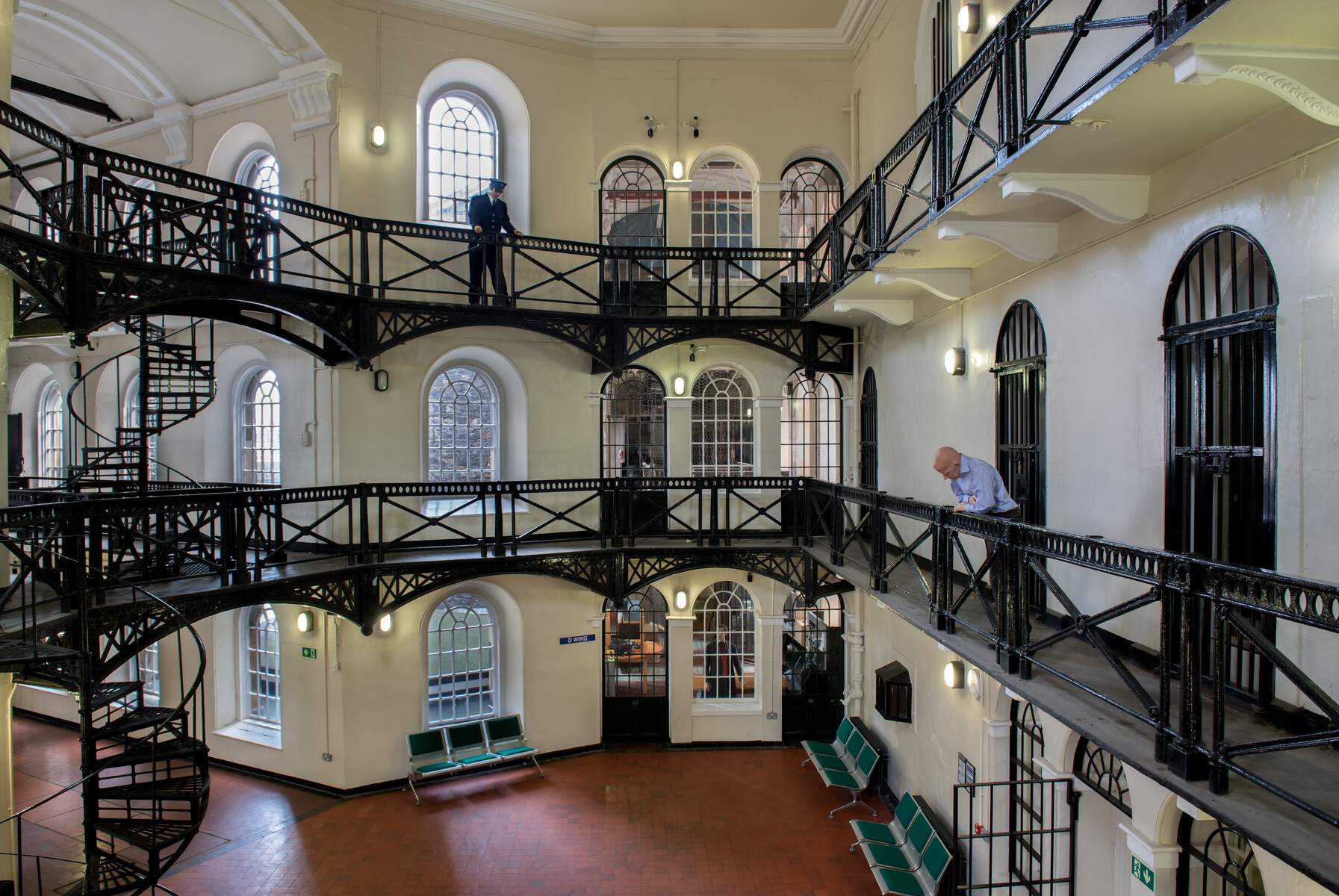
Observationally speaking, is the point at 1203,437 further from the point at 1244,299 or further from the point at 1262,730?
the point at 1262,730

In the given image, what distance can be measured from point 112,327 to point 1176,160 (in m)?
15.9

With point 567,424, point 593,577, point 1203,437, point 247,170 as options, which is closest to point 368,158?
point 247,170

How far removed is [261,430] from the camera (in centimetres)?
1237

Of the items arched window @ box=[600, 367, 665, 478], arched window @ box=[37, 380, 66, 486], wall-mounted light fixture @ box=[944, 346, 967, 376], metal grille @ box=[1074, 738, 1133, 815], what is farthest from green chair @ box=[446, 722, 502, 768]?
arched window @ box=[37, 380, 66, 486]

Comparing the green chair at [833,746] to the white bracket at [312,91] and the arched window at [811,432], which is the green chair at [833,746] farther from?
the white bracket at [312,91]

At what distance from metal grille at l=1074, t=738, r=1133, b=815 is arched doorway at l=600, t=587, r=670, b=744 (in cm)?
721

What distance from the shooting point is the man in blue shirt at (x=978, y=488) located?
5879 millimetres

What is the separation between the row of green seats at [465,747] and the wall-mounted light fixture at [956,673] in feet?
21.2

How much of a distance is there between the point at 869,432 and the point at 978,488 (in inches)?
239

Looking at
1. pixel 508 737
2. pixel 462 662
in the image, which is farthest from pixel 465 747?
pixel 462 662

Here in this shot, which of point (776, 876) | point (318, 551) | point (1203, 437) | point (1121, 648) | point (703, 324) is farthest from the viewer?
point (703, 324)

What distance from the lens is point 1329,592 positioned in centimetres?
287

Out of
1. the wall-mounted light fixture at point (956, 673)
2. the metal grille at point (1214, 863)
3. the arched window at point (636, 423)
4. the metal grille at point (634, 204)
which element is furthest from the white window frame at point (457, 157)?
the metal grille at point (1214, 863)

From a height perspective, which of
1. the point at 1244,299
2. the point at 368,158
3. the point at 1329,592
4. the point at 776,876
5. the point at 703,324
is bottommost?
the point at 776,876
